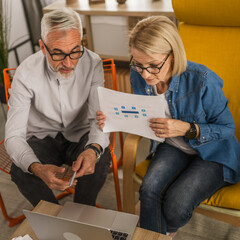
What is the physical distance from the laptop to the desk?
1.45 metres

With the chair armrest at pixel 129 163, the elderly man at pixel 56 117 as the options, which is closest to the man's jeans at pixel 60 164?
the elderly man at pixel 56 117

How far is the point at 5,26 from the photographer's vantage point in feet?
9.14

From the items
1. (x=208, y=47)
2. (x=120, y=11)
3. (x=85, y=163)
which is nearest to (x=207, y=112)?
(x=208, y=47)

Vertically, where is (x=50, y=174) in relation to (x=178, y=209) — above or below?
above

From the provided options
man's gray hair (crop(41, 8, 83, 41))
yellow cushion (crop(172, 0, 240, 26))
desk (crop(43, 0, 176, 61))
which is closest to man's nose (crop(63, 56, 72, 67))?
man's gray hair (crop(41, 8, 83, 41))

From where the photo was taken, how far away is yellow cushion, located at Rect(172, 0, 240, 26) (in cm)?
154

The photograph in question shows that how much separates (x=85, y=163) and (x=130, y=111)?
11.9 inches

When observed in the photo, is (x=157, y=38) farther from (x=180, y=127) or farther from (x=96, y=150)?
(x=96, y=150)

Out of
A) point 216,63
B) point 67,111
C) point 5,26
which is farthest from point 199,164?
point 5,26

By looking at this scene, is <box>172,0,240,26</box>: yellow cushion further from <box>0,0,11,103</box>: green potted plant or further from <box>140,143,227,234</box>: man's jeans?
<box>0,0,11,103</box>: green potted plant

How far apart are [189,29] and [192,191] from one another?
0.85 m

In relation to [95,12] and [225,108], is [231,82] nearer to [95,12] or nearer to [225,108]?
[225,108]

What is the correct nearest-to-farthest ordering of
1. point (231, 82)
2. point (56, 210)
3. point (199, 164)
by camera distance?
point (56, 210), point (199, 164), point (231, 82)

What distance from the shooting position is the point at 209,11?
159 cm
